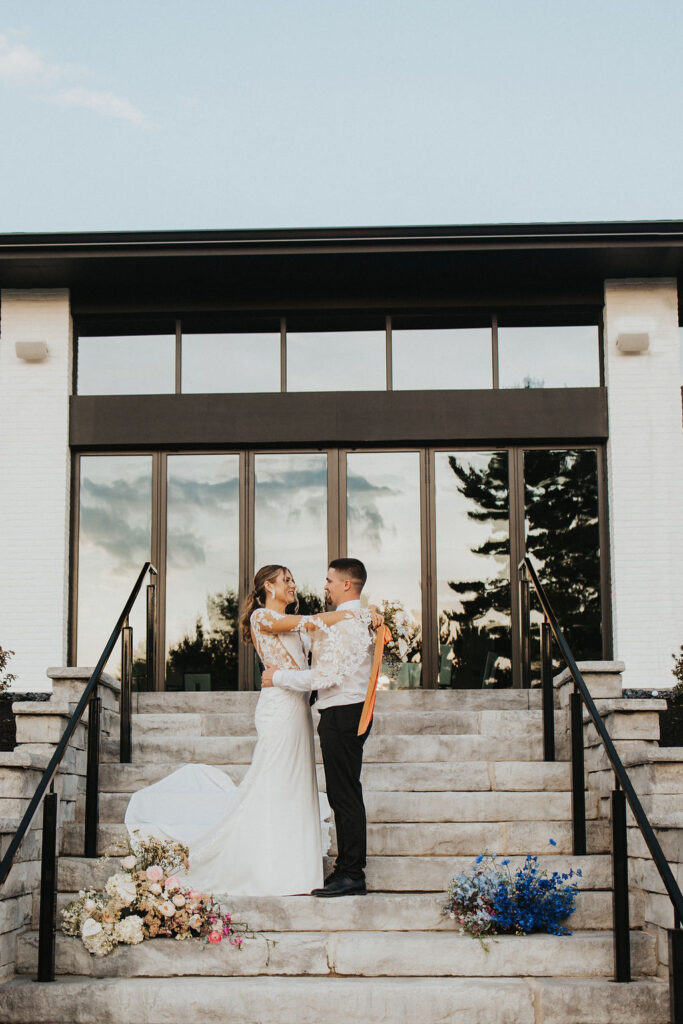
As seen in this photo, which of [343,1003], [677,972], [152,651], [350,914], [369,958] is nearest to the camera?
[677,972]

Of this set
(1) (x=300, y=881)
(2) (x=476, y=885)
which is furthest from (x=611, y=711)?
(1) (x=300, y=881)

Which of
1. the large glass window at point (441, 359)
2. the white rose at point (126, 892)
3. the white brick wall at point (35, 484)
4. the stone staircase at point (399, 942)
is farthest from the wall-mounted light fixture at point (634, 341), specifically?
the white rose at point (126, 892)

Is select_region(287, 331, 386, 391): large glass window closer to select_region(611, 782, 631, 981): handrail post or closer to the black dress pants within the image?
the black dress pants

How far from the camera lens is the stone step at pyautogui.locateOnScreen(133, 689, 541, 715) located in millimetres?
8852

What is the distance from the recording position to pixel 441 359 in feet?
38.9

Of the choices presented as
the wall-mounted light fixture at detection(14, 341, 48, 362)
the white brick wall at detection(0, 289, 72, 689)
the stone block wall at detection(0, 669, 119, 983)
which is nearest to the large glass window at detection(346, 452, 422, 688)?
the white brick wall at detection(0, 289, 72, 689)

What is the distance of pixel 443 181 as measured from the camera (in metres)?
16.6

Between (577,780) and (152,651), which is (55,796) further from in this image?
(152,651)

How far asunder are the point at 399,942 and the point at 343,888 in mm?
465

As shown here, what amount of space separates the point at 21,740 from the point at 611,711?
360 centimetres

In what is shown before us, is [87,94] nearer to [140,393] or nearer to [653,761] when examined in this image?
[140,393]

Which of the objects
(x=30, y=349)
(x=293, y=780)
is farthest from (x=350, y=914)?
(x=30, y=349)

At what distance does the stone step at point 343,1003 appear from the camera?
549cm

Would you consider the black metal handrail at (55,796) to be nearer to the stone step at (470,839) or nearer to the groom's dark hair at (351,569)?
→ the stone step at (470,839)
